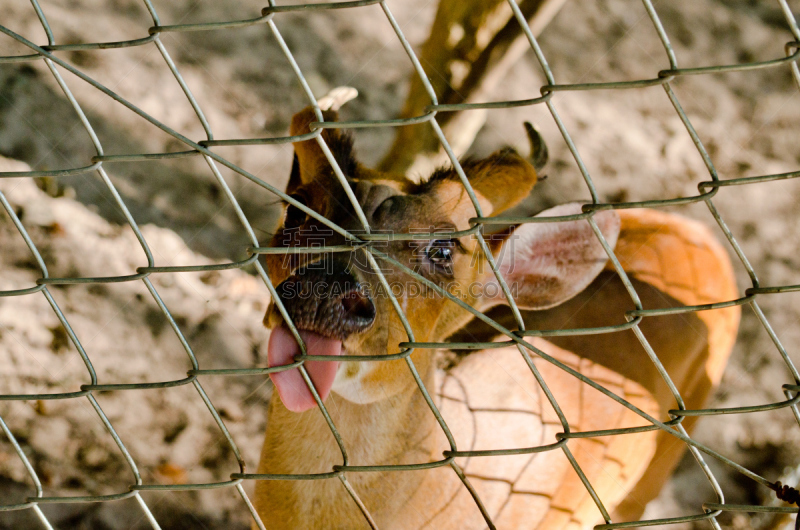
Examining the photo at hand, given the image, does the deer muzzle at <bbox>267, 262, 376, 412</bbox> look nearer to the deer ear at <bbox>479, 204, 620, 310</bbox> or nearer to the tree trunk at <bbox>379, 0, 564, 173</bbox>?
the deer ear at <bbox>479, 204, 620, 310</bbox>

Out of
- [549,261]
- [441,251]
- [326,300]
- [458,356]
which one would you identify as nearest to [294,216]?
[441,251]

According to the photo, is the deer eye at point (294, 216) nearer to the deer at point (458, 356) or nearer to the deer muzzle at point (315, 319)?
the deer at point (458, 356)

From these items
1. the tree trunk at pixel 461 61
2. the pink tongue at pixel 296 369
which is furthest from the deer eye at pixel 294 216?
the tree trunk at pixel 461 61

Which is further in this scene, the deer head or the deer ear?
the deer ear

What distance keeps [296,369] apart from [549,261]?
1.37m

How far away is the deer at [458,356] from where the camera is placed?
2.01m

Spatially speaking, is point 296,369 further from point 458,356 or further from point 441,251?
point 458,356

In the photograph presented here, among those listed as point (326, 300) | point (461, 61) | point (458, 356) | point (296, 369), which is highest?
point (461, 61)

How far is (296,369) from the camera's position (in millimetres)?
1889

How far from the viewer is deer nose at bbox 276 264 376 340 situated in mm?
1843

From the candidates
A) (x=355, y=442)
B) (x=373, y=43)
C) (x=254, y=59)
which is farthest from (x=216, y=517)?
(x=373, y=43)

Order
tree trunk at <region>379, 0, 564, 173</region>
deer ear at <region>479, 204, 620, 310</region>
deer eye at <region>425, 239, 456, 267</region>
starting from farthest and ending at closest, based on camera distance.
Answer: tree trunk at <region>379, 0, 564, 173</region> < deer ear at <region>479, 204, 620, 310</region> < deer eye at <region>425, 239, 456, 267</region>

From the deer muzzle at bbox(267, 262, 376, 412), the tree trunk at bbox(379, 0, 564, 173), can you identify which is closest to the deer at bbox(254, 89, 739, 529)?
the deer muzzle at bbox(267, 262, 376, 412)

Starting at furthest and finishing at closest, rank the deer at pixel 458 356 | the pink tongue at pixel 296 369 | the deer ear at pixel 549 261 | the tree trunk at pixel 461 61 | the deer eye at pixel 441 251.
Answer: the tree trunk at pixel 461 61, the deer ear at pixel 549 261, the deer eye at pixel 441 251, the deer at pixel 458 356, the pink tongue at pixel 296 369
